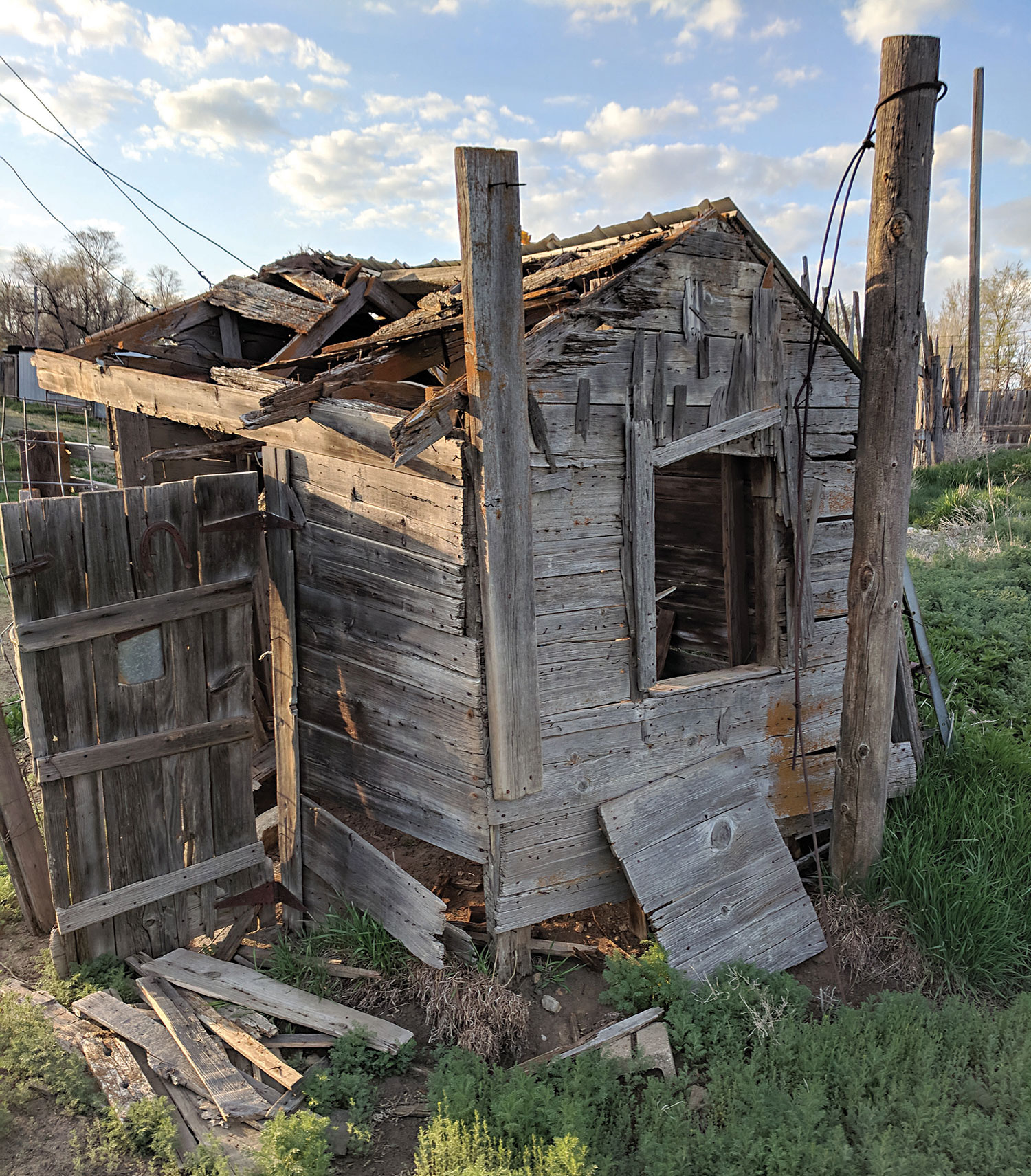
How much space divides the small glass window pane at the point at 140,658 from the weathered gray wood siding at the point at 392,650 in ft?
2.69

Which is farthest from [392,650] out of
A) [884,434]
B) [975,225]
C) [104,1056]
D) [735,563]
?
[975,225]

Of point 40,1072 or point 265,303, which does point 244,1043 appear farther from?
point 265,303

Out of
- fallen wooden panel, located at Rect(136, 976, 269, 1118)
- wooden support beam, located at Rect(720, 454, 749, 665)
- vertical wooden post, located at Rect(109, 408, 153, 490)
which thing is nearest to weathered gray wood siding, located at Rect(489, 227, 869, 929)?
wooden support beam, located at Rect(720, 454, 749, 665)

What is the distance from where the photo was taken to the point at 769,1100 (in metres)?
3.29

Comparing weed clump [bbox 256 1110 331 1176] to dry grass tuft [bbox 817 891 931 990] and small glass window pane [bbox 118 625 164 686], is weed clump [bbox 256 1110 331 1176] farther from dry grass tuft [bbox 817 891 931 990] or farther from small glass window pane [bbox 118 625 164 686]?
dry grass tuft [bbox 817 891 931 990]

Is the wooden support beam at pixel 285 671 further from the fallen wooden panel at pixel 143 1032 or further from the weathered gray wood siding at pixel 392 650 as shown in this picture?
the fallen wooden panel at pixel 143 1032

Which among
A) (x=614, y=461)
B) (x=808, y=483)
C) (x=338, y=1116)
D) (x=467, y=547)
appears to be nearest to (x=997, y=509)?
(x=808, y=483)

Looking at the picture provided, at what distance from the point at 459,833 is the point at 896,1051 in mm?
2173

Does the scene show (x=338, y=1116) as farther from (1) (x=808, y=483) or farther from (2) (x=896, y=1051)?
(1) (x=808, y=483)

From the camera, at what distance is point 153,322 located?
5.87 meters

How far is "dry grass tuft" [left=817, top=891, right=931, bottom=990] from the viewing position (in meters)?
4.31

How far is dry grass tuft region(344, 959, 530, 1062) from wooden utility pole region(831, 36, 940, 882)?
7.11 feet

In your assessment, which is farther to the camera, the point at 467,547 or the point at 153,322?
the point at 153,322

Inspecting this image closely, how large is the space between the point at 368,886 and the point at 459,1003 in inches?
34.4
